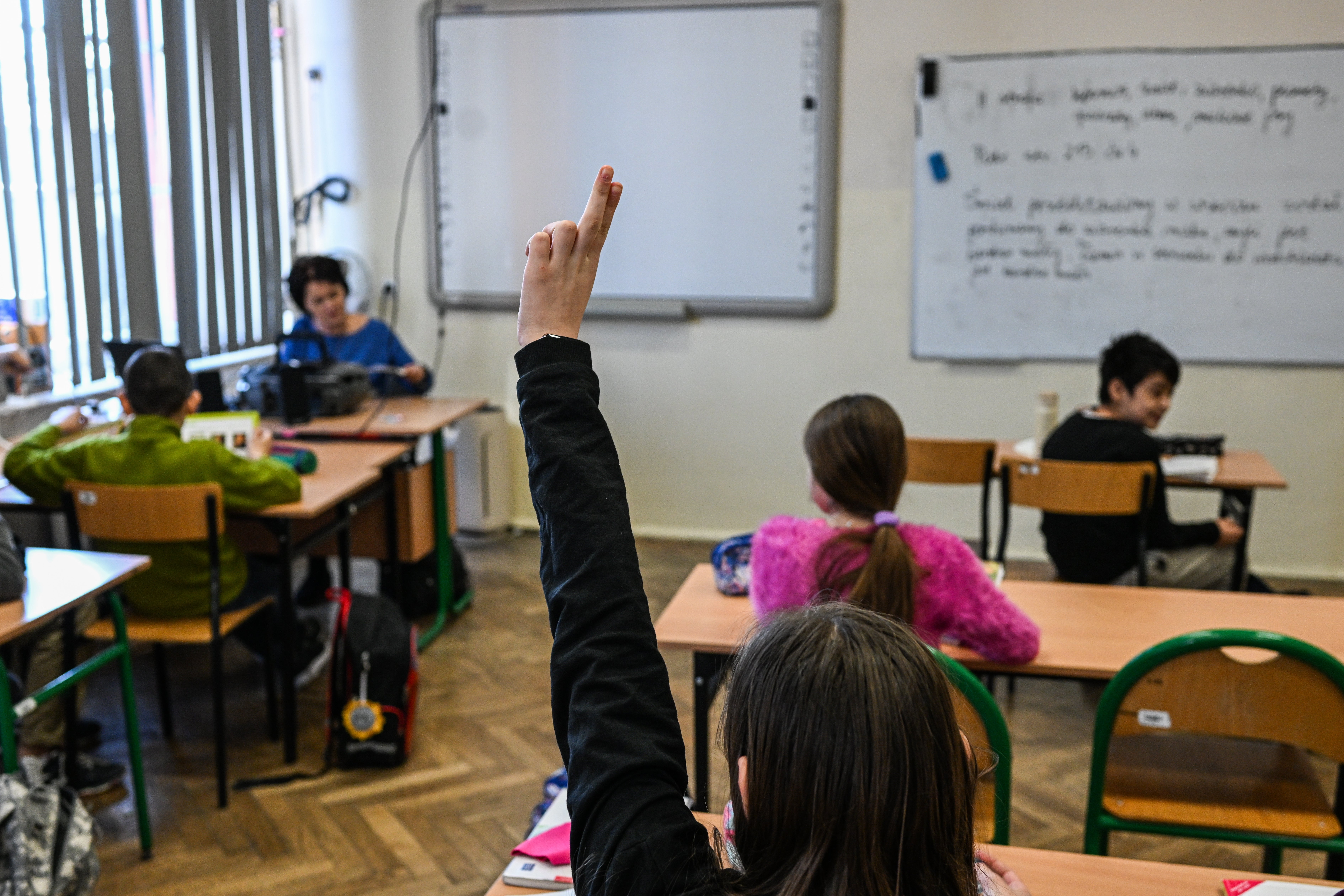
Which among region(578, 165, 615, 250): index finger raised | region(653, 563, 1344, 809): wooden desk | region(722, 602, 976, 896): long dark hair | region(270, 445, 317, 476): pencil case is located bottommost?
region(653, 563, 1344, 809): wooden desk

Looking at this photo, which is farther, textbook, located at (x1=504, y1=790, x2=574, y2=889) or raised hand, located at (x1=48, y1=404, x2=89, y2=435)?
raised hand, located at (x1=48, y1=404, x2=89, y2=435)

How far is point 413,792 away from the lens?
8.57 ft

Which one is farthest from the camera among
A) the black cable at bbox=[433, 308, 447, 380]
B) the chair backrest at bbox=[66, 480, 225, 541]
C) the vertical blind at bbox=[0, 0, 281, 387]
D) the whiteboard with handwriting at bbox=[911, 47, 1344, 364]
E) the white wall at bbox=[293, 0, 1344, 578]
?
the black cable at bbox=[433, 308, 447, 380]

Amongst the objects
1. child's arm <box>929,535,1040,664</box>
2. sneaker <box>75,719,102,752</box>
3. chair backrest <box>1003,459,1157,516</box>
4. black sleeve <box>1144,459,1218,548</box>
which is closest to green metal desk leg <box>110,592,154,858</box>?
sneaker <box>75,719,102,752</box>

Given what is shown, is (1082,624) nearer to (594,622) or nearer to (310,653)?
(594,622)

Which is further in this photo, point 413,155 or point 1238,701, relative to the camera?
point 413,155

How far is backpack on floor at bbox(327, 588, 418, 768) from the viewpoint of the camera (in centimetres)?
270

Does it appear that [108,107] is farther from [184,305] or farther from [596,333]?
[596,333]

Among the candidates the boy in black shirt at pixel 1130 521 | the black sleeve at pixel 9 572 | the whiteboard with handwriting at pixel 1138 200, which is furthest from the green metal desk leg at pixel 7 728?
the whiteboard with handwriting at pixel 1138 200

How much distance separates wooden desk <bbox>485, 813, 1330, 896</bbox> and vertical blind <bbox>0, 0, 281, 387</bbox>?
2.81 m

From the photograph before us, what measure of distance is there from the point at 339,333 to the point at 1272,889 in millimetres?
3566

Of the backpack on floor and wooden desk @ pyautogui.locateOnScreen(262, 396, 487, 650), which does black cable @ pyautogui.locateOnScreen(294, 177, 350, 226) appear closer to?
wooden desk @ pyautogui.locateOnScreen(262, 396, 487, 650)

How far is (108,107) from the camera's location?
3471 mm

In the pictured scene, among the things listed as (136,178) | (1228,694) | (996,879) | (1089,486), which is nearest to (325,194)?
(136,178)
